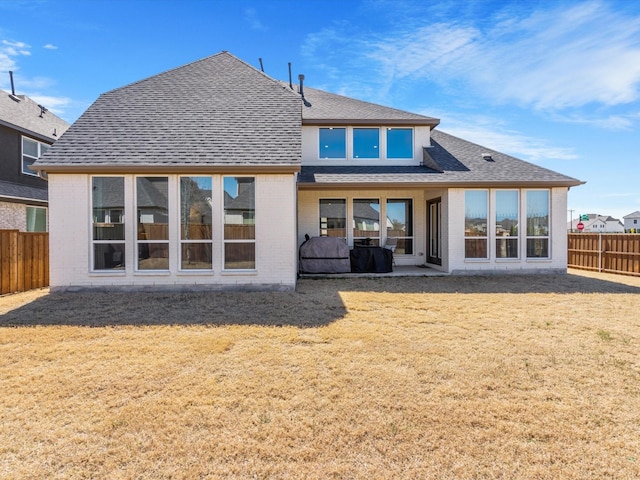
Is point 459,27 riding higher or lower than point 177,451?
higher

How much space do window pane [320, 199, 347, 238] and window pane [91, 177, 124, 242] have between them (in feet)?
22.4

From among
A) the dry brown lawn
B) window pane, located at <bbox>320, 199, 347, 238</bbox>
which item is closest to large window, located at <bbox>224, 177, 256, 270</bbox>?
the dry brown lawn

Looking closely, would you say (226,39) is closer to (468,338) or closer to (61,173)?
(61,173)

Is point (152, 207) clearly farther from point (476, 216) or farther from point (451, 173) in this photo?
point (476, 216)

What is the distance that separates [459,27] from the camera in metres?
11.2

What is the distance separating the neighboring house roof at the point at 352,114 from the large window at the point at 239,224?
5.12 m

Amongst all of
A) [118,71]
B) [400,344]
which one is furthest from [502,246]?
[118,71]

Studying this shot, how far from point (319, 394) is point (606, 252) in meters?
15.1

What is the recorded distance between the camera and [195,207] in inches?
355

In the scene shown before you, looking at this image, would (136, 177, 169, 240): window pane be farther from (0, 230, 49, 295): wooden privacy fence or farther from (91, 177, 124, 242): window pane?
(0, 230, 49, 295): wooden privacy fence

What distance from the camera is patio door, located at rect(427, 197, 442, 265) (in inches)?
502

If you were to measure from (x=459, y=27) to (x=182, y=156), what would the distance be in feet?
31.7

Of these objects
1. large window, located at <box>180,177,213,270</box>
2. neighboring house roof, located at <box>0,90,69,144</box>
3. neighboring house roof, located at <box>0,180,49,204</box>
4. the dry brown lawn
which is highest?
neighboring house roof, located at <box>0,90,69,144</box>

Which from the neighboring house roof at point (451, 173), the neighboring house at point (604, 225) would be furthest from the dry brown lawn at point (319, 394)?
the neighboring house at point (604, 225)
